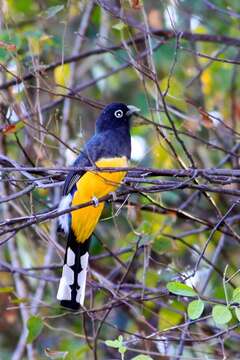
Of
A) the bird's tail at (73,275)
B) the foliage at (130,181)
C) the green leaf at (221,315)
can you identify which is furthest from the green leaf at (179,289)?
the bird's tail at (73,275)

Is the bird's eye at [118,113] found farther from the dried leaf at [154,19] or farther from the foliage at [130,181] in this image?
the dried leaf at [154,19]

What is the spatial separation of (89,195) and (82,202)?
0.06 m

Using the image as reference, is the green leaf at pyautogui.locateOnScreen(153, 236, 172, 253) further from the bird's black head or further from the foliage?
the bird's black head

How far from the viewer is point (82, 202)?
14.3ft

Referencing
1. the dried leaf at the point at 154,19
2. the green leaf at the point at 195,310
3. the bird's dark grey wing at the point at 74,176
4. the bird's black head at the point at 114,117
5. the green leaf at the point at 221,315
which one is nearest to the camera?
the green leaf at the point at 221,315

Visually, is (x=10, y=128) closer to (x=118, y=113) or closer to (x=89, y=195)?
(x=89, y=195)

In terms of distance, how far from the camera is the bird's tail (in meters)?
4.32

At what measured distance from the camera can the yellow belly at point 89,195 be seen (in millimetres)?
4277

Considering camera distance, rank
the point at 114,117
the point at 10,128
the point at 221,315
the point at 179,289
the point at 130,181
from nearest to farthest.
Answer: the point at 221,315 → the point at 179,289 → the point at 130,181 → the point at 10,128 → the point at 114,117

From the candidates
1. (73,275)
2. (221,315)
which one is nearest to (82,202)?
(73,275)

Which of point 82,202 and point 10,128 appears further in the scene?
point 82,202

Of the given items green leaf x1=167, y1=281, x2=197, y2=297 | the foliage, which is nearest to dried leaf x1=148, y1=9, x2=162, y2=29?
the foliage

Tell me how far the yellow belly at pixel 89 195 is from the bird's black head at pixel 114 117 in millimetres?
381

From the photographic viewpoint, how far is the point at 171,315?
15.7ft
